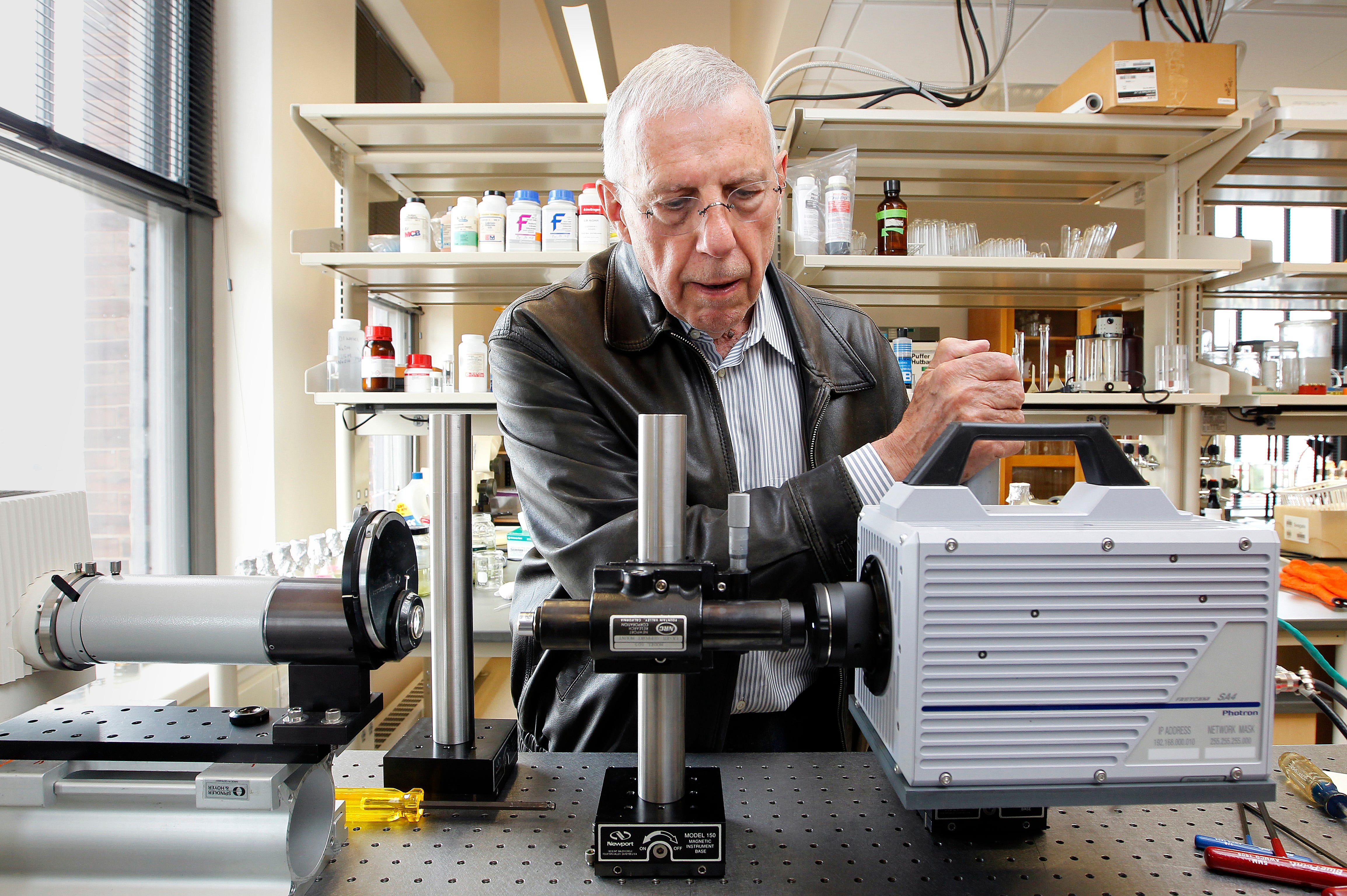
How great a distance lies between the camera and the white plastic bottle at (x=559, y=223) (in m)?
1.94

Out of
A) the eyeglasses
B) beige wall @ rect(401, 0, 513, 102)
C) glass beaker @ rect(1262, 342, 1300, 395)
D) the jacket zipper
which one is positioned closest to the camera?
the eyeglasses

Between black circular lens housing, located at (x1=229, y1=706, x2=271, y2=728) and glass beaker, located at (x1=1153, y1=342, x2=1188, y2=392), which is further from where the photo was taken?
glass beaker, located at (x1=1153, y1=342, x2=1188, y2=392)

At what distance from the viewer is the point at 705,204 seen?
31.2 inches

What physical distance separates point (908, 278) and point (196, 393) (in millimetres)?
2074

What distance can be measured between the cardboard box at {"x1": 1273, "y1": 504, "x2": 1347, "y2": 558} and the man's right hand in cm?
190

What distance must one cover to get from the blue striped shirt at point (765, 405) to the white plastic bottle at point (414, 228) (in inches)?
53.1

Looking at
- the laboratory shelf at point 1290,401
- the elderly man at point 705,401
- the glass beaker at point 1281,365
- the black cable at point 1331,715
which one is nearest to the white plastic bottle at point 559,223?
the elderly man at point 705,401

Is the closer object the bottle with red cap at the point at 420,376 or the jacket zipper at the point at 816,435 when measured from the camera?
the jacket zipper at the point at 816,435

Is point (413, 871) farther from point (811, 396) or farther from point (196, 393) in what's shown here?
point (196, 393)

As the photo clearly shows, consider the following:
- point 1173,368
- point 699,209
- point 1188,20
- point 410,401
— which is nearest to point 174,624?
point 699,209

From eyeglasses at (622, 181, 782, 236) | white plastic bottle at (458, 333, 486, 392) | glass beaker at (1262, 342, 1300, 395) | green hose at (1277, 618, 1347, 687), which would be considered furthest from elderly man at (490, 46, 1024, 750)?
glass beaker at (1262, 342, 1300, 395)

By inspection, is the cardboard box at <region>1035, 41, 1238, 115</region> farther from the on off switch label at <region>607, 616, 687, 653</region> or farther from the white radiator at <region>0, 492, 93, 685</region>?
the white radiator at <region>0, 492, 93, 685</region>

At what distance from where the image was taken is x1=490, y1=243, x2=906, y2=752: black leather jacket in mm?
691

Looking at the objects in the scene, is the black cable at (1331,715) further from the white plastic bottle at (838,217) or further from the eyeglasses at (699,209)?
the white plastic bottle at (838,217)
